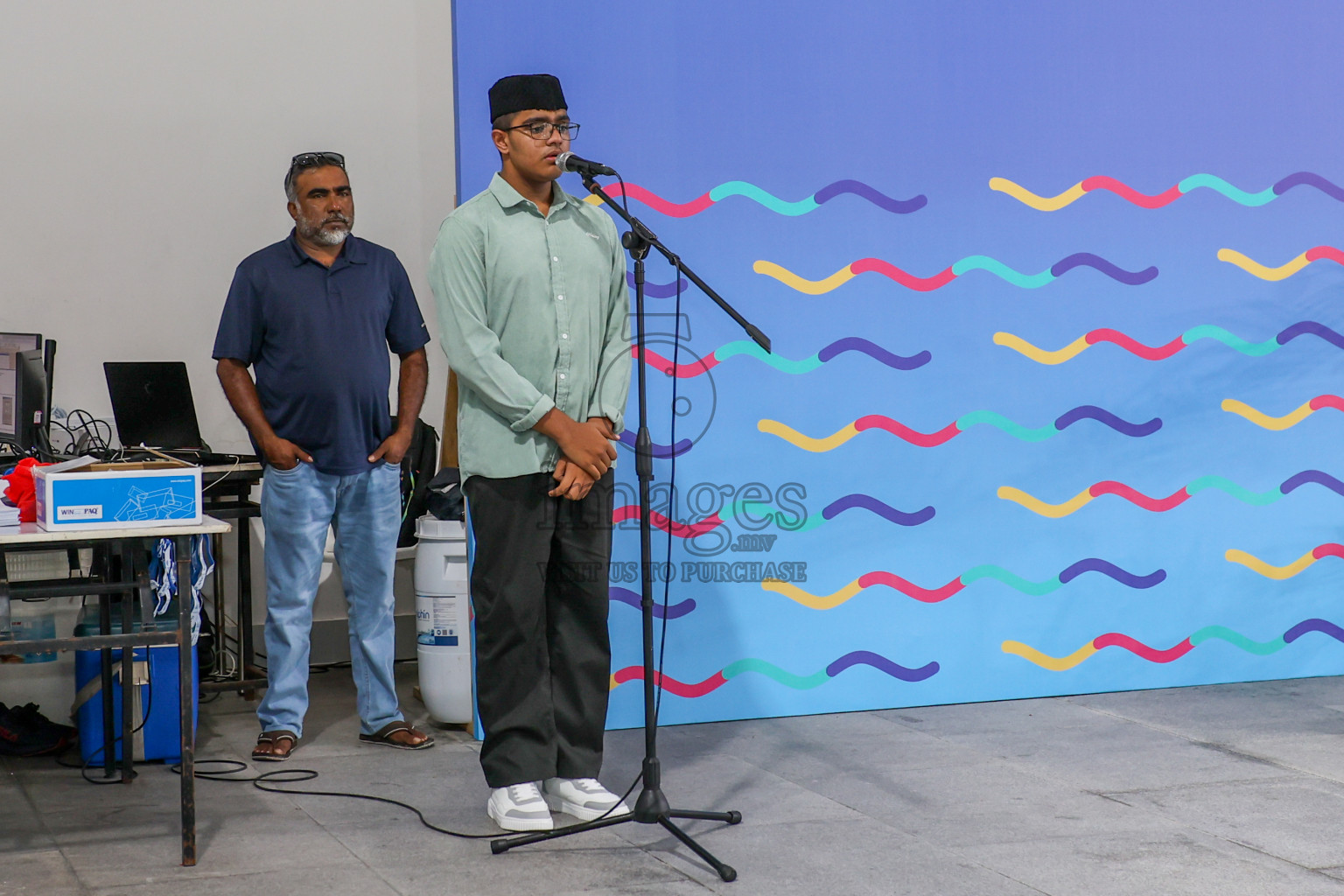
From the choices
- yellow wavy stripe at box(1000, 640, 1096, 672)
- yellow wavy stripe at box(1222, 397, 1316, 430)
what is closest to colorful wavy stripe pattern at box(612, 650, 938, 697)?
yellow wavy stripe at box(1000, 640, 1096, 672)

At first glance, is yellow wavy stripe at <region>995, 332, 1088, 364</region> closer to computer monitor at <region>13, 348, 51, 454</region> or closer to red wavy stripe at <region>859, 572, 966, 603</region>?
red wavy stripe at <region>859, 572, 966, 603</region>

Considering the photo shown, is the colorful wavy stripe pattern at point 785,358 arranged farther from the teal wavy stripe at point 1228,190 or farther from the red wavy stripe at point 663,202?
the teal wavy stripe at point 1228,190

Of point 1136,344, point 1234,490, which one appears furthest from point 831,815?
point 1234,490

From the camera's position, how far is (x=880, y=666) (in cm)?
425

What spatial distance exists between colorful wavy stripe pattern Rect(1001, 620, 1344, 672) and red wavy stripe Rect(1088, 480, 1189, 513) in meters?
0.43

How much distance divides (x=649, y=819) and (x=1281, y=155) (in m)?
3.22

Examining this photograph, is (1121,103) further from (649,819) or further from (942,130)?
(649,819)

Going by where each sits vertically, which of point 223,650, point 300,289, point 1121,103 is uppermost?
point 1121,103

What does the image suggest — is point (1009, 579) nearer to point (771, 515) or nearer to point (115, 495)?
point (771, 515)

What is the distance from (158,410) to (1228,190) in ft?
12.1

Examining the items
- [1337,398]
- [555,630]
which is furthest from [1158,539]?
[555,630]

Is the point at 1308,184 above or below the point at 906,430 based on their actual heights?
above

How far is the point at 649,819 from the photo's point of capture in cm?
284

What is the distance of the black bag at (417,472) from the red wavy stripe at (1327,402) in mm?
3103
